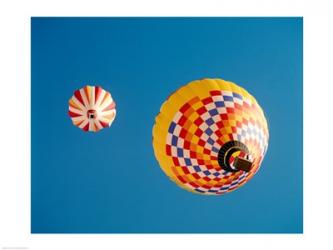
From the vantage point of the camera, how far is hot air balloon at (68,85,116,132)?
5176 mm

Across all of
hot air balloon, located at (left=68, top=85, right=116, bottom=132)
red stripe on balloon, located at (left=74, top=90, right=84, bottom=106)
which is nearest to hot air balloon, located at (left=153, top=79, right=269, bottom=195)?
hot air balloon, located at (left=68, top=85, right=116, bottom=132)

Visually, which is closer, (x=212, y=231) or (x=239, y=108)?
(x=239, y=108)

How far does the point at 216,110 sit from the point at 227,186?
2.75 feet

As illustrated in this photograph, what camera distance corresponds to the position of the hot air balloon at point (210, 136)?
3.66m

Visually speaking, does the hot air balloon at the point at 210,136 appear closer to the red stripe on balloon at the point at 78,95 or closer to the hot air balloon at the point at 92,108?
the hot air balloon at the point at 92,108

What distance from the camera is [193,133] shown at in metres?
3.86

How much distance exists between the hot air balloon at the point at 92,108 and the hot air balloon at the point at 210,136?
1.22 meters

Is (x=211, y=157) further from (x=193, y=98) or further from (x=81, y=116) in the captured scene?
(x=81, y=116)

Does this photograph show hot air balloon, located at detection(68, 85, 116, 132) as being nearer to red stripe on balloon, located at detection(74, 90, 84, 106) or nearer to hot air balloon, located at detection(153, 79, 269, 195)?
red stripe on balloon, located at detection(74, 90, 84, 106)

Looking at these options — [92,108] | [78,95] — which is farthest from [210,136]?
[78,95]

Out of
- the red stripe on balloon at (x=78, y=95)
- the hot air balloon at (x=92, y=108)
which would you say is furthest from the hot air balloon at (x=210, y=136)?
the red stripe on balloon at (x=78, y=95)

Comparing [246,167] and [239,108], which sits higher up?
[239,108]

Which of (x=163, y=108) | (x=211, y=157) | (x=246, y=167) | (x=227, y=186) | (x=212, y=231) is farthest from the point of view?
(x=212, y=231)

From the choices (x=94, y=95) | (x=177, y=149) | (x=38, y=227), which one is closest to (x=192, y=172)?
(x=177, y=149)
